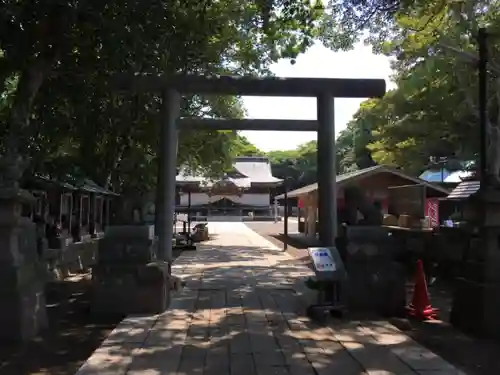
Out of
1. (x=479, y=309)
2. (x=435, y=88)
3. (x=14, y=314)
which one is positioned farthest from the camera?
(x=435, y=88)

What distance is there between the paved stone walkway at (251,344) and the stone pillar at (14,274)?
3.63ft

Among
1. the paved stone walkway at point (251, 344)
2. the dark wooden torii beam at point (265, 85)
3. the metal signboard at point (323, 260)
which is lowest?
the paved stone walkway at point (251, 344)

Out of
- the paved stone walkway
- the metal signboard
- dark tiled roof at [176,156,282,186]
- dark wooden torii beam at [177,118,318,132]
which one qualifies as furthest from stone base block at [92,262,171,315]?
dark tiled roof at [176,156,282,186]

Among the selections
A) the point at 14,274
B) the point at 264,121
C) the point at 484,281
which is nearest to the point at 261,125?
the point at 264,121

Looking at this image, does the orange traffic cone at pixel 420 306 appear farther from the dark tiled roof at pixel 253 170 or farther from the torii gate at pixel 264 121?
the dark tiled roof at pixel 253 170

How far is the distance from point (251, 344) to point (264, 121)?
5.31 m

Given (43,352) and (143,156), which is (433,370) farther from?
(143,156)

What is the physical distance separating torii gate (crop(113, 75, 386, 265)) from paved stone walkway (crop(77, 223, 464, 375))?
1538mm

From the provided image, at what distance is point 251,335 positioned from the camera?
6992 mm

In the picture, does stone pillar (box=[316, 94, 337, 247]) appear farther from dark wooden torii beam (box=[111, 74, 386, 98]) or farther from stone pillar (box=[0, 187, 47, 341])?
stone pillar (box=[0, 187, 47, 341])

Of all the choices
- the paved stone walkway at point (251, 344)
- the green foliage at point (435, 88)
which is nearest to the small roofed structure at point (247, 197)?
the green foliage at point (435, 88)

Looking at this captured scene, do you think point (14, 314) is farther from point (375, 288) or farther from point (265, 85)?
point (265, 85)

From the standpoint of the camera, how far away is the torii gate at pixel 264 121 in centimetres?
1031

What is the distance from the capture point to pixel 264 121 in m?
10.8
